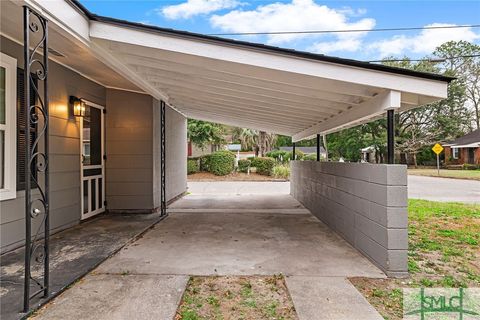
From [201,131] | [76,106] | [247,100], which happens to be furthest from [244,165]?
[76,106]

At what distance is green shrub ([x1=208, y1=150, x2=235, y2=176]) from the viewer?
1850 cm

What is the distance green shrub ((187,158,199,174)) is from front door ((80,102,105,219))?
483 inches

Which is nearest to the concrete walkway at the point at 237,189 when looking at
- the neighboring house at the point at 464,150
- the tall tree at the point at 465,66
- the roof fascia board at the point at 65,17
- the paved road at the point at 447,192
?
the paved road at the point at 447,192

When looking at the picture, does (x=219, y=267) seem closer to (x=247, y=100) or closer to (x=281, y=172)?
(x=247, y=100)

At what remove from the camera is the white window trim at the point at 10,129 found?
368 centimetres

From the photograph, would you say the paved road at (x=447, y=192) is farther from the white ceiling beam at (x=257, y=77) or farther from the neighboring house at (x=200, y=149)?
the neighboring house at (x=200, y=149)

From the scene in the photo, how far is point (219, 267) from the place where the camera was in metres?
3.42

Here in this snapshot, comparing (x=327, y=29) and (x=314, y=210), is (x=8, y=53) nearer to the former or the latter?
(x=314, y=210)

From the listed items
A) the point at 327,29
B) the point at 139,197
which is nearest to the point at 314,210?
the point at 139,197

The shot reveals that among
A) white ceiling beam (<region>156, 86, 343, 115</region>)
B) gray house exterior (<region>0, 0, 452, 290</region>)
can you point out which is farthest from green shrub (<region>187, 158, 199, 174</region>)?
white ceiling beam (<region>156, 86, 343, 115</region>)

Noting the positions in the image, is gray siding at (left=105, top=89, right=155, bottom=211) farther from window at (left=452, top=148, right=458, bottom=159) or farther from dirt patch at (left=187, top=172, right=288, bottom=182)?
window at (left=452, top=148, right=458, bottom=159)

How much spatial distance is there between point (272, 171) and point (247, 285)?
15699mm

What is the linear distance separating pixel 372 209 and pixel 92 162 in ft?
16.4

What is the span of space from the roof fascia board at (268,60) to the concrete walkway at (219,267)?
6.53 feet
